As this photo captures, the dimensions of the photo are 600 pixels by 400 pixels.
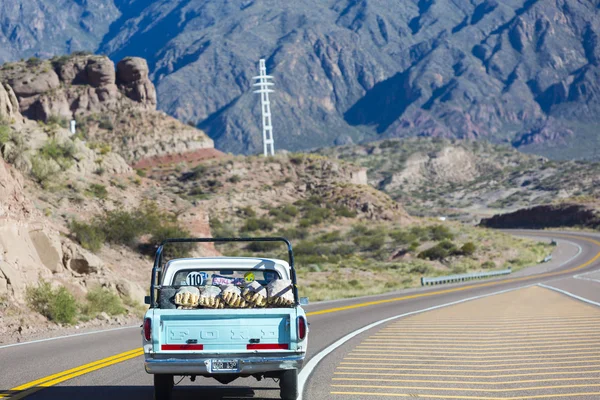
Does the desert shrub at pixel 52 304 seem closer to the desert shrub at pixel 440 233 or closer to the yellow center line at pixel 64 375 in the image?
the yellow center line at pixel 64 375

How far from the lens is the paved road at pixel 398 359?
36.3 feet

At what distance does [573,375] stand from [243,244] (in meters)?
48.2

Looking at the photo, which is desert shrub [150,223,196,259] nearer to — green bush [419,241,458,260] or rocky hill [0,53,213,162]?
green bush [419,241,458,260]

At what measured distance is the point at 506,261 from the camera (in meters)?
62.9

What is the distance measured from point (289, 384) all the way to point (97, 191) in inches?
1234

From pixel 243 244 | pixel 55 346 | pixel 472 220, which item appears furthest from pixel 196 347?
pixel 472 220

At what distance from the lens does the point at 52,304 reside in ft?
66.6

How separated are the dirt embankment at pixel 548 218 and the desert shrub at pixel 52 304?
8387 cm

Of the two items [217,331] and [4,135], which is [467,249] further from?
[217,331]

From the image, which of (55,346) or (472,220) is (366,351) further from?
(472,220)

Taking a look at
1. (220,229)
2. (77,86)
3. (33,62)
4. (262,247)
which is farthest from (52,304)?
(33,62)

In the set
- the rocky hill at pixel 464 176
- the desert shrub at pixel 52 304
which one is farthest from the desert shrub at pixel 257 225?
the rocky hill at pixel 464 176

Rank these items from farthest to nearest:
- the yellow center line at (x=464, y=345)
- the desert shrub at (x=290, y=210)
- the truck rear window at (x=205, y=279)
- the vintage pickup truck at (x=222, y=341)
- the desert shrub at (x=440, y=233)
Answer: the desert shrub at (x=290, y=210), the desert shrub at (x=440, y=233), the yellow center line at (x=464, y=345), the truck rear window at (x=205, y=279), the vintage pickup truck at (x=222, y=341)

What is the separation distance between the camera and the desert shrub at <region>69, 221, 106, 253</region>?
101 ft
